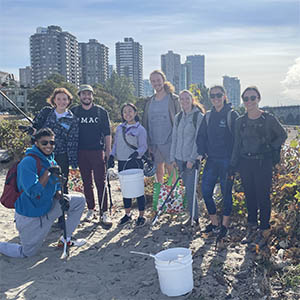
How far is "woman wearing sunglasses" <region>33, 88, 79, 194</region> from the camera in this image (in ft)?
17.7

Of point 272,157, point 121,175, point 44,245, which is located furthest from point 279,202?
point 44,245

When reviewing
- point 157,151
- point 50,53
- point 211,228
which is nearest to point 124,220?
point 157,151

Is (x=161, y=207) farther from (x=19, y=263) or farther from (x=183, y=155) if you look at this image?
(x=19, y=263)

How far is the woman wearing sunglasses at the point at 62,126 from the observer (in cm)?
539

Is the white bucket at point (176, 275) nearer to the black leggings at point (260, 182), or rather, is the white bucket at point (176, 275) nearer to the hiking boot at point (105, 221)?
the black leggings at point (260, 182)

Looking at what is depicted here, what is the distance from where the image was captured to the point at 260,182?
441cm

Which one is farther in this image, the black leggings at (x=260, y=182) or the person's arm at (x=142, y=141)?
the person's arm at (x=142, y=141)

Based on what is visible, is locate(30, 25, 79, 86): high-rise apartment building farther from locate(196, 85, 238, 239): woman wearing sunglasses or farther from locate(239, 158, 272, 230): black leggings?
locate(239, 158, 272, 230): black leggings

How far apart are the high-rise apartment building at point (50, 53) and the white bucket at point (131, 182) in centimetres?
9866

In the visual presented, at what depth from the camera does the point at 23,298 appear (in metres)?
3.58

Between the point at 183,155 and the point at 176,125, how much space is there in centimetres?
49

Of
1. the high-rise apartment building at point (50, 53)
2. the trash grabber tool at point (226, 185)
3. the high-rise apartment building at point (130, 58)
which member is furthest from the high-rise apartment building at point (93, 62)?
the trash grabber tool at point (226, 185)

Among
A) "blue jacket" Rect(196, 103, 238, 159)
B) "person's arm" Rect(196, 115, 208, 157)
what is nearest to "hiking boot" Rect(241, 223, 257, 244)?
"blue jacket" Rect(196, 103, 238, 159)

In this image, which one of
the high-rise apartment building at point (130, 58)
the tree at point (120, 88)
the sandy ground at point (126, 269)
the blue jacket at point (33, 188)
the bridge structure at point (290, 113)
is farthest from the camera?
the high-rise apartment building at point (130, 58)
